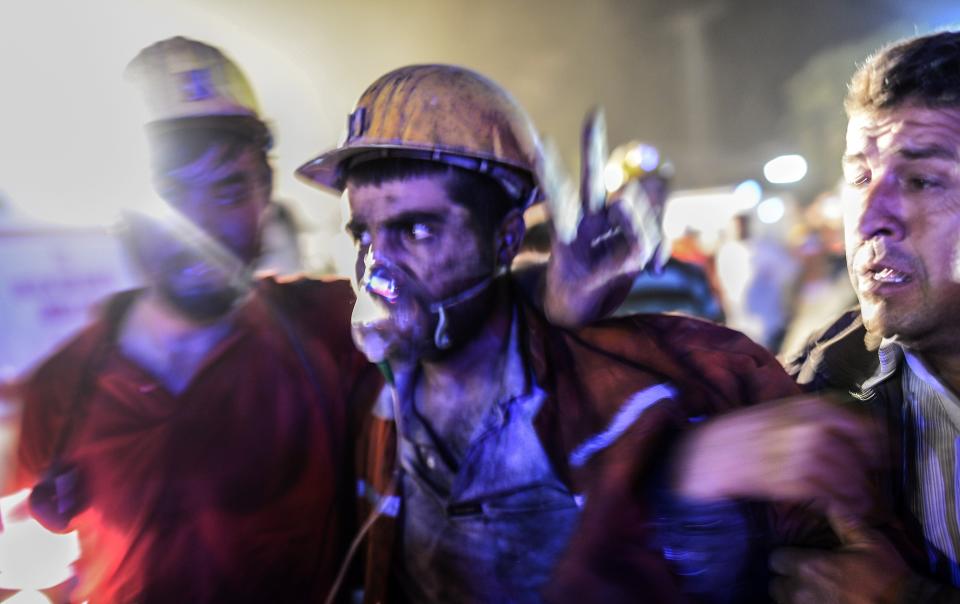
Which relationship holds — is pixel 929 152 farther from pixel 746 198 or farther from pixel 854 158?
pixel 746 198

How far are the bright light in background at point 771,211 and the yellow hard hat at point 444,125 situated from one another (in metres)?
4.45

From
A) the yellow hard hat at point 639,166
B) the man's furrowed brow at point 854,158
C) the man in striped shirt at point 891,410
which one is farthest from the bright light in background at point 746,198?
the man in striped shirt at point 891,410

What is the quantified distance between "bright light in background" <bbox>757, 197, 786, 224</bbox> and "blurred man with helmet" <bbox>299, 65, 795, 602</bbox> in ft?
14.3

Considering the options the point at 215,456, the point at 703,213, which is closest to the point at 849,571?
the point at 215,456

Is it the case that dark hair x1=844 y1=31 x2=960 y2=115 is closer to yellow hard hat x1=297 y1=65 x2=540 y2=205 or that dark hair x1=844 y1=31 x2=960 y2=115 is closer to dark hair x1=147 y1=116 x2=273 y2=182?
yellow hard hat x1=297 y1=65 x2=540 y2=205

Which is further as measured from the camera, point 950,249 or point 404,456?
point 404,456

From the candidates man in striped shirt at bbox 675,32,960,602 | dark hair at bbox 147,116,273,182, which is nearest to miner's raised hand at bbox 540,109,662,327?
man in striped shirt at bbox 675,32,960,602

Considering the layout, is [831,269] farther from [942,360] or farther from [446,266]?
[446,266]

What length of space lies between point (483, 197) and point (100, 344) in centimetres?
121

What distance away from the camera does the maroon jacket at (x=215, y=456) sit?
1.73 m

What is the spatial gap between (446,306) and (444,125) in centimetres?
45

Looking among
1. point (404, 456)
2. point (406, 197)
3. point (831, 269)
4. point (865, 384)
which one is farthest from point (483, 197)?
Result: point (831, 269)

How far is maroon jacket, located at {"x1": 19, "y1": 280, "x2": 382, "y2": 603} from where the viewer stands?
1727 mm

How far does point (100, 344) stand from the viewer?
5.89 feet
